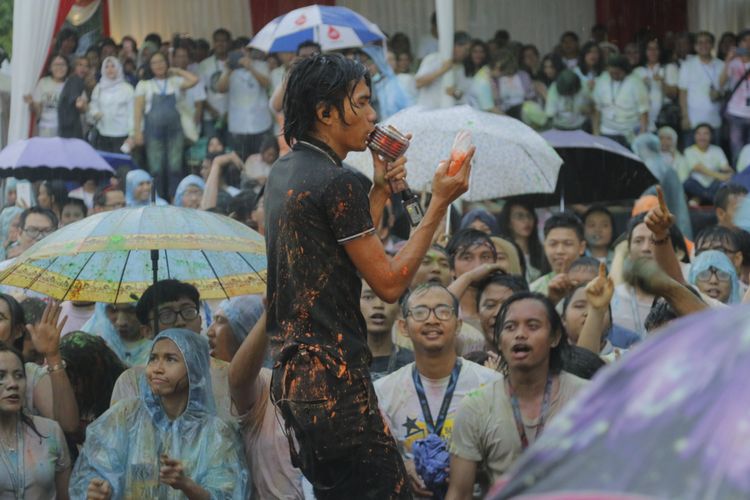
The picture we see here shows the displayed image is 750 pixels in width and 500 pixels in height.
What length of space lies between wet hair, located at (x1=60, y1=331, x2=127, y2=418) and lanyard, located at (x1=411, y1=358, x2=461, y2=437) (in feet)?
5.19

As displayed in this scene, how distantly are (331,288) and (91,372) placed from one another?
3.36 m

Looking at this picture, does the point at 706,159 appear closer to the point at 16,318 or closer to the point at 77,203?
the point at 77,203

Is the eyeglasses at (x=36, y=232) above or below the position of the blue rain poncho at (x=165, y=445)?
above

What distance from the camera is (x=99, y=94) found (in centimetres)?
1430

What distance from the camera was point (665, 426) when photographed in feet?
5.72

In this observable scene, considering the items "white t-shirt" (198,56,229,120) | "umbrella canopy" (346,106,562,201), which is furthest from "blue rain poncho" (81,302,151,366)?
"white t-shirt" (198,56,229,120)

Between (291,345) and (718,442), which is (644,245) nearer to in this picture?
→ (291,345)

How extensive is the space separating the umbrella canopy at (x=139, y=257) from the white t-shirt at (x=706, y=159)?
7.76 meters

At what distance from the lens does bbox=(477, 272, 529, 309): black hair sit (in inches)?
292

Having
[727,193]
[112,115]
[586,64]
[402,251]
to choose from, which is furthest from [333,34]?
[402,251]

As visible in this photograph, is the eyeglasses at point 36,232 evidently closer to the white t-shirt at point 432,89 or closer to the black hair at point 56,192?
the black hair at point 56,192

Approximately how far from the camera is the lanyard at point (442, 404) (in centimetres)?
611

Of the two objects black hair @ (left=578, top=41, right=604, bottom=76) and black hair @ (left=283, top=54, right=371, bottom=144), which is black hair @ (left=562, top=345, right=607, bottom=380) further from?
black hair @ (left=578, top=41, right=604, bottom=76)

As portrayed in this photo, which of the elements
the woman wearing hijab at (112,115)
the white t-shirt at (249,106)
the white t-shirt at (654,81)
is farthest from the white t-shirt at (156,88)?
the white t-shirt at (654,81)
